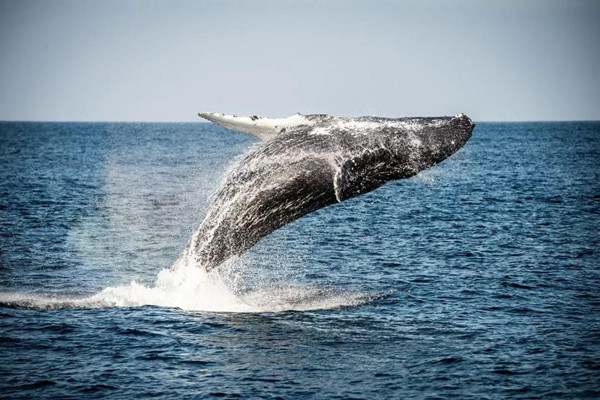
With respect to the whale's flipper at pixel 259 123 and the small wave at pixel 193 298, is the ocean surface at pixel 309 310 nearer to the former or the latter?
the small wave at pixel 193 298

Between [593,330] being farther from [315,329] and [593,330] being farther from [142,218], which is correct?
[142,218]

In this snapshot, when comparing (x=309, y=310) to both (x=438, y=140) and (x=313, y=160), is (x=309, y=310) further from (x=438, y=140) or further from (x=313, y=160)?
(x=438, y=140)

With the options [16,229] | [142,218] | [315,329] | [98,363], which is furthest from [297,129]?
[142,218]

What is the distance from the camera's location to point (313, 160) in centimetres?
1482

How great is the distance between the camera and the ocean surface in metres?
13.0

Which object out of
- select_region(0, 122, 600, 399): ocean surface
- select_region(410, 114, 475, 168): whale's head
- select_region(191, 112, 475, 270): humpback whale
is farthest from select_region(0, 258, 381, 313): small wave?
select_region(410, 114, 475, 168): whale's head

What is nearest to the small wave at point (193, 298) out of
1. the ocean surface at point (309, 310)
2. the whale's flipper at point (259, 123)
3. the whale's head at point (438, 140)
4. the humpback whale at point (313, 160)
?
the ocean surface at point (309, 310)

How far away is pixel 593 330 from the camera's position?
16.3m

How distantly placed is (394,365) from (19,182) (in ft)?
141

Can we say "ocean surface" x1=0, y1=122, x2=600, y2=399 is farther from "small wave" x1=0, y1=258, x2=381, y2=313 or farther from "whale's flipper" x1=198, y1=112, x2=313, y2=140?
"whale's flipper" x1=198, y1=112, x2=313, y2=140

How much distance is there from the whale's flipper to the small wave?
11.5 feet

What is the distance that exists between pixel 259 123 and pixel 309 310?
16.3 feet

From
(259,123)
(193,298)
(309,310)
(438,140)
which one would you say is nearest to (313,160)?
(259,123)

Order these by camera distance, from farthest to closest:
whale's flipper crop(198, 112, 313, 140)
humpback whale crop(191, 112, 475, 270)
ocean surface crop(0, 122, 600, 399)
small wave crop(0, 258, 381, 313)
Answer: small wave crop(0, 258, 381, 313)
humpback whale crop(191, 112, 475, 270)
whale's flipper crop(198, 112, 313, 140)
ocean surface crop(0, 122, 600, 399)
